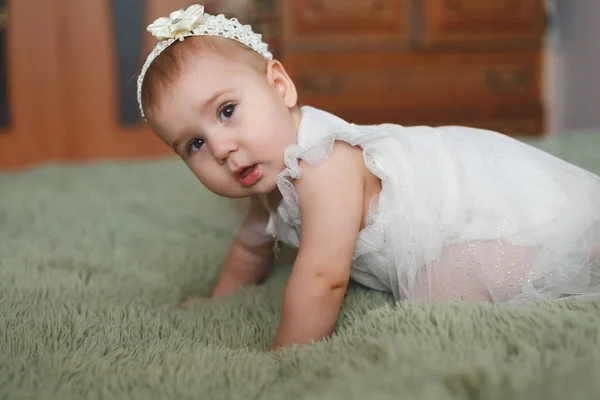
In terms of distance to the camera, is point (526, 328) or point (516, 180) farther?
point (516, 180)

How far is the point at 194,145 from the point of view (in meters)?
0.81

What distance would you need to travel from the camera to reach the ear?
833 mm

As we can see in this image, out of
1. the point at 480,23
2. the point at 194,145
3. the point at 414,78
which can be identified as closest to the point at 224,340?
A: the point at 194,145

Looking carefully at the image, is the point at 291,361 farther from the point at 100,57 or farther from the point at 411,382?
the point at 100,57

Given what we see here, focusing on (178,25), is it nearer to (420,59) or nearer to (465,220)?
(465,220)

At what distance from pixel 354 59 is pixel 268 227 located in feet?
5.77

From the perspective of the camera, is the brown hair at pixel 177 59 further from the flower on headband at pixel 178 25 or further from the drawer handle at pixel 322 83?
the drawer handle at pixel 322 83

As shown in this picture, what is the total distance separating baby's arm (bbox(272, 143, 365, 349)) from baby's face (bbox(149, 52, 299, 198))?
0.07 m

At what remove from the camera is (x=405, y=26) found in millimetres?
2549

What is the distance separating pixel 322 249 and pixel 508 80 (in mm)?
2194

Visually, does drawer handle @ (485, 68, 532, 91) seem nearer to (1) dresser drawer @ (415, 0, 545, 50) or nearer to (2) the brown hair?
(1) dresser drawer @ (415, 0, 545, 50)

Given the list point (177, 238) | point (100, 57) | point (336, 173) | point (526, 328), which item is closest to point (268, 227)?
point (336, 173)

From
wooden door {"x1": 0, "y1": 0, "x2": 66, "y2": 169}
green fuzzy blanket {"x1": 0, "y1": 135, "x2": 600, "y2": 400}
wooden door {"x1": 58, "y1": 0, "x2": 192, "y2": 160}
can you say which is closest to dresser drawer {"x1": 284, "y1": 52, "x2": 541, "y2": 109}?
wooden door {"x1": 58, "y1": 0, "x2": 192, "y2": 160}

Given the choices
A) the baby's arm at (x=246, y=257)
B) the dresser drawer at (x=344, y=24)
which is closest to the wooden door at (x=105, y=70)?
the dresser drawer at (x=344, y=24)
